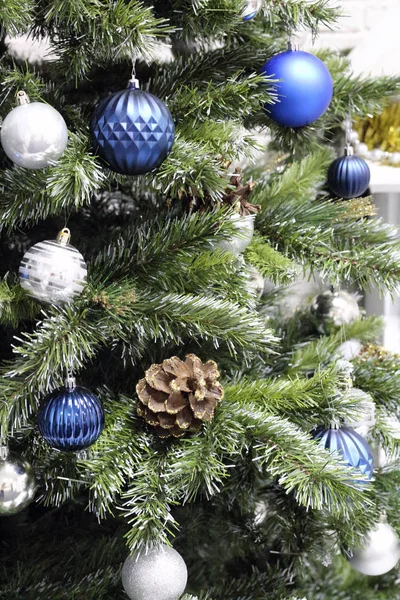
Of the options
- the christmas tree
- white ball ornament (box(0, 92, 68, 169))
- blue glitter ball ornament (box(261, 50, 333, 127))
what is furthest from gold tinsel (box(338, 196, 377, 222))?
white ball ornament (box(0, 92, 68, 169))

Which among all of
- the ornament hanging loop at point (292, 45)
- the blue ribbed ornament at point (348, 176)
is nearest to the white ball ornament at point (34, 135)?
the ornament hanging loop at point (292, 45)

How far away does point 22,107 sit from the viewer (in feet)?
1.67

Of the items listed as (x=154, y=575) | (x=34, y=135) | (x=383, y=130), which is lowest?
(x=154, y=575)

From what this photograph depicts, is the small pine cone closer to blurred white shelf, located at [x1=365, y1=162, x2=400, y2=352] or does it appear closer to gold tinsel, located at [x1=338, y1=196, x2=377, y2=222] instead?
gold tinsel, located at [x1=338, y1=196, x2=377, y2=222]

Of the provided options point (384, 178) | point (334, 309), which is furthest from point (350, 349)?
point (384, 178)

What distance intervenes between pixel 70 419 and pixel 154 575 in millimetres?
154

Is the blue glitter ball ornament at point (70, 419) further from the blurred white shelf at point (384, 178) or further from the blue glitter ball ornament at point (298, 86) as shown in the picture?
the blurred white shelf at point (384, 178)

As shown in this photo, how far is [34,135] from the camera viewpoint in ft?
1.63

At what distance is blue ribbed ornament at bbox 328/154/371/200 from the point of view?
778mm

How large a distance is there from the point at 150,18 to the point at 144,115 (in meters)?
0.08

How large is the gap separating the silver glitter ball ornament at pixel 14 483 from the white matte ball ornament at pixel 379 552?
0.33m

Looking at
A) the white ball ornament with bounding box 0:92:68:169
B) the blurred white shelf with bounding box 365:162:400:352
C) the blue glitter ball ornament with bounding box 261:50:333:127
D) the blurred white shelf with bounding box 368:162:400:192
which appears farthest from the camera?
the blurred white shelf with bounding box 365:162:400:352

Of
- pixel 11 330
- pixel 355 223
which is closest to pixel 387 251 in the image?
pixel 355 223

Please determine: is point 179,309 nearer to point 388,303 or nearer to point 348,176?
point 348,176
